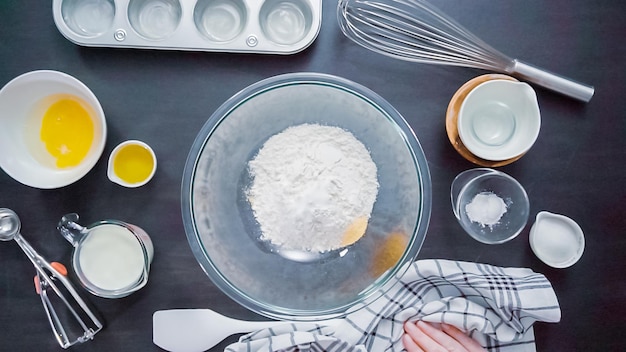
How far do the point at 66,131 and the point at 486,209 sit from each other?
642mm

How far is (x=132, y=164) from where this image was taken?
33.9 inches

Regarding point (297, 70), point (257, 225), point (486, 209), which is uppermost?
point (297, 70)

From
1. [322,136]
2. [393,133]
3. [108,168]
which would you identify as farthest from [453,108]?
[108,168]

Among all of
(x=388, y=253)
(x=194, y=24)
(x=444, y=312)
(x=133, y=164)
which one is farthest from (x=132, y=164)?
(x=444, y=312)

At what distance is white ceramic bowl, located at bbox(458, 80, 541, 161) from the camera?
33.1 inches

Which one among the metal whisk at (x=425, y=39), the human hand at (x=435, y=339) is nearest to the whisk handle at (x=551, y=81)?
the metal whisk at (x=425, y=39)

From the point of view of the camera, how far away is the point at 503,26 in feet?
2.92

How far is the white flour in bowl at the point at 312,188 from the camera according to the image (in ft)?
2.58

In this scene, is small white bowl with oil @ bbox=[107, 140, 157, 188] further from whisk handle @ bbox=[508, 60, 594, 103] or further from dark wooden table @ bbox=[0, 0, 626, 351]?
whisk handle @ bbox=[508, 60, 594, 103]

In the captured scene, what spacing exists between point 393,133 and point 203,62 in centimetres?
31

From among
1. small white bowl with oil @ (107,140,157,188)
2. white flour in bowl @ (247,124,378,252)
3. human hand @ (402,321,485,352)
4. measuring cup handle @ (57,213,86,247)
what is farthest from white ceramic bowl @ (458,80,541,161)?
measuring cup handle @ (57,213,86,247)

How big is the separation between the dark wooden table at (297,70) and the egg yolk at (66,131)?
37 mm

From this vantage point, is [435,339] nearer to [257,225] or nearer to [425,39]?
[257,225]

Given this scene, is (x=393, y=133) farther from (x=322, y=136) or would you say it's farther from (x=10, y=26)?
(x=10, y=26)
